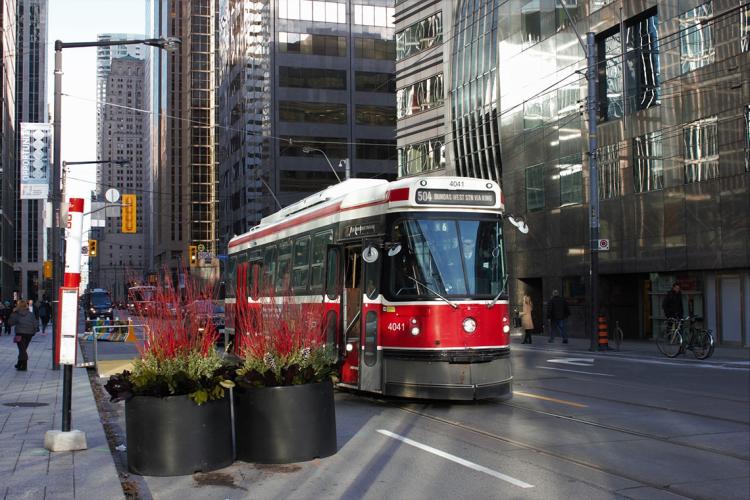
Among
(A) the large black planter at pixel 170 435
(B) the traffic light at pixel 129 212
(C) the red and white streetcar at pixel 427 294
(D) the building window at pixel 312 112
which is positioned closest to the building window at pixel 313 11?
(D) the building window at pixel 312 112

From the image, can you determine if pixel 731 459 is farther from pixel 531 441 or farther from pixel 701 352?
pixel 701 352

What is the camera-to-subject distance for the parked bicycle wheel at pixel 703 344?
20.9 meters

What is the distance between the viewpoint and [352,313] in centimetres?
1278

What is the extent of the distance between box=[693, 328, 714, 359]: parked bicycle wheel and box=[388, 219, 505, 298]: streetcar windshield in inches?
448

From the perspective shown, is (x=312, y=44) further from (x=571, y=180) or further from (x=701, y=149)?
(x=701, y=149)

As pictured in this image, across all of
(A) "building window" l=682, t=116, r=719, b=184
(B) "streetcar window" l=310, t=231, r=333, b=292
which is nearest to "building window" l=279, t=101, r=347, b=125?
(A) "building window" l=682, t=116, r=719, b=184

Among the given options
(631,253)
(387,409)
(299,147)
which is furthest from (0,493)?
(299,147)

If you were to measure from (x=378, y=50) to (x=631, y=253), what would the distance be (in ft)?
184

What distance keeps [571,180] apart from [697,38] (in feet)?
27.8

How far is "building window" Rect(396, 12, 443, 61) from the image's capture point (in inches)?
1854

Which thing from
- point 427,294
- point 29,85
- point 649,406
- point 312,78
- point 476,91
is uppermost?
point 29,85

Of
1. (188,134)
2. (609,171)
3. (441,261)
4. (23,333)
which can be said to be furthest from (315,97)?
(188,134)

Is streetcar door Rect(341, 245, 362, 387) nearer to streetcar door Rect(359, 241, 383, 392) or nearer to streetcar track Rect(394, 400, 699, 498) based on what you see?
streetcar door Rect(359, 241, 383, 392)

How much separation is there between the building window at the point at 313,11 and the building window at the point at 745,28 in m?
58.8
